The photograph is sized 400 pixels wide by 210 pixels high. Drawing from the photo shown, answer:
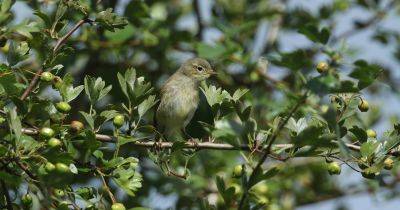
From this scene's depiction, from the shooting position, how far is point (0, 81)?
3.32 meters

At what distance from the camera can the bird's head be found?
264 inches

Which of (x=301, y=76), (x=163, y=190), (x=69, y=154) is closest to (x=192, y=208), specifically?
(x=163, y=190)

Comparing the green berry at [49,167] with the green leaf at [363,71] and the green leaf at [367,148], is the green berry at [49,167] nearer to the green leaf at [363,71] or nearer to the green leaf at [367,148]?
the green leaf at [363,71]

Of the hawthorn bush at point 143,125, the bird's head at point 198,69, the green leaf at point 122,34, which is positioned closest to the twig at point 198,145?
the hawthorn bush at point 143,125

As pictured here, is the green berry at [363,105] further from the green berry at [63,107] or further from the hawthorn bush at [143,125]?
the green berry at [63,107]

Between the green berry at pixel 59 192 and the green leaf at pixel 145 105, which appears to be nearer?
the green berry at pixel 59 192

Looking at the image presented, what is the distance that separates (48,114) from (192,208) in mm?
2064

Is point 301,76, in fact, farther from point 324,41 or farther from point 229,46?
point 229,46

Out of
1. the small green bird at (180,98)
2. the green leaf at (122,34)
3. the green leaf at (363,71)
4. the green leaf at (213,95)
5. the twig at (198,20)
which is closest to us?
the green leaf at (363,71)

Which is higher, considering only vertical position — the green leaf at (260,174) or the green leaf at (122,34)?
the green leaf at (260,174)

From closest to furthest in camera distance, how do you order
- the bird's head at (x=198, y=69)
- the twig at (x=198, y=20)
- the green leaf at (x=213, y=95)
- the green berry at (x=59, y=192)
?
1. the green berry at (x=59, y=192)
2. the green leaf at (x=213, y=95)
3. the twig at (x=198, y=20)
4. the bird's head at (x=198, y=69)

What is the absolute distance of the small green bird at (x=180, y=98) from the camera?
6.27 meters

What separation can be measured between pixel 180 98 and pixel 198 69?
476mm

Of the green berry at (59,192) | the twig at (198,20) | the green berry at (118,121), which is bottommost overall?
the twig at (198,20)
